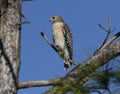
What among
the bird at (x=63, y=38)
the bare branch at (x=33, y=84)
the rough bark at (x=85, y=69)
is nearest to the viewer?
the rough bark at (x=85, y=69)

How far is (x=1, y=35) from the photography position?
4.97 meters

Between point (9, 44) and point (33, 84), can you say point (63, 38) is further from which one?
point (33, 84)

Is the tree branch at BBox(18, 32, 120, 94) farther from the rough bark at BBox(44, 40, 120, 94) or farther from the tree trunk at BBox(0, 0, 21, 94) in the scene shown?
the tree trunk at BBox(0, 0, 21, 94)

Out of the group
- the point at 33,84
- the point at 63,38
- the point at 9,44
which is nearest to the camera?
the point at 33,84

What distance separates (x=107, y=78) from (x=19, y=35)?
4.86 ft

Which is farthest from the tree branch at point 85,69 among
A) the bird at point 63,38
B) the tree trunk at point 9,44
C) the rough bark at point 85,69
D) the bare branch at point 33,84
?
the bird at point 63,38

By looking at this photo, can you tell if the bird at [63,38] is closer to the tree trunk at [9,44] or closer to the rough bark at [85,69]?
the tree trunk at [9,44]

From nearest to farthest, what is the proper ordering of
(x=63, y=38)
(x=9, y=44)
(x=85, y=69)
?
A: (x=85, y=69)
(x=9, y=44)
(x=63, y=38)

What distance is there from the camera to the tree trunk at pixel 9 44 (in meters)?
4.85

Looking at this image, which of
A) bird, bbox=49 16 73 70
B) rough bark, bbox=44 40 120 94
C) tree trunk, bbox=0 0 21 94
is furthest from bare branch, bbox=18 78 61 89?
bird, bbox=49 16 73 70

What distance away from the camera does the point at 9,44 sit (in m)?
4.96

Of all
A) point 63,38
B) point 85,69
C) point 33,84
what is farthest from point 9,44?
point 63,38

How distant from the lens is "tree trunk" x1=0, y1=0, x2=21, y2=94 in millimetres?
4848

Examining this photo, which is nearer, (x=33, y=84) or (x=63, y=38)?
(x=33, y=84)
